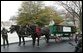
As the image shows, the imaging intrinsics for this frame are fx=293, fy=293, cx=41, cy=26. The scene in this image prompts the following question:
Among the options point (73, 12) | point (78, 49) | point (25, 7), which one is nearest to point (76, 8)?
point (73, 12)

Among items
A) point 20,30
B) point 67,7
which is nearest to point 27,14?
point 67,7

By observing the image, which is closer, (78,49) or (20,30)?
(78,49)

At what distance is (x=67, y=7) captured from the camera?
3975cm

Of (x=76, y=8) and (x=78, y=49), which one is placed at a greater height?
(x=76, y=8)

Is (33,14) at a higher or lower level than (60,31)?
higher

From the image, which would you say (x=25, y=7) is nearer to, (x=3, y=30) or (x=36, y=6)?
(x=36, y=6)

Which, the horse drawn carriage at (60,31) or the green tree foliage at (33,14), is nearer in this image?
the horse drawn carriage at (60,31)

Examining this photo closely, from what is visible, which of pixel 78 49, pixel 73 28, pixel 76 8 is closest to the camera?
pixel 78 49

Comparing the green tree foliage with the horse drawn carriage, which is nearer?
the horse drawn carriage

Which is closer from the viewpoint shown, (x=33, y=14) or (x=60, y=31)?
(x=60, y=31)

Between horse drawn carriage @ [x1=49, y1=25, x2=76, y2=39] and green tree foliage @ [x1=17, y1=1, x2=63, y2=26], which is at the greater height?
green tree foliage @ [x1=17, y1=1, x2=63, y2=26]

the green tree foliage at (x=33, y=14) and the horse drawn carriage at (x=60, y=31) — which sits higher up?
the green tree foliage at (x=33, y=14)

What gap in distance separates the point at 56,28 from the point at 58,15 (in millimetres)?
30999

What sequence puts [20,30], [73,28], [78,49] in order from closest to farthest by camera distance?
1. [78,49]
2. [20,30]
3. [73,28]
